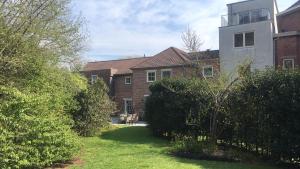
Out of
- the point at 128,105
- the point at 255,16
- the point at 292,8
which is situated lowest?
the point at 128,105

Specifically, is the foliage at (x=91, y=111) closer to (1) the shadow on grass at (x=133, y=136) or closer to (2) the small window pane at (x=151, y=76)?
(1) the shadow on grass at (x=133, y=136)

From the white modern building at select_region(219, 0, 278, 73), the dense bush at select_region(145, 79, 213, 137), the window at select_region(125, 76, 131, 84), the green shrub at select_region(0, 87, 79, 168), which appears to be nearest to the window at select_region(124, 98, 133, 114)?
the window at select_region(125, 76, 131, 84)

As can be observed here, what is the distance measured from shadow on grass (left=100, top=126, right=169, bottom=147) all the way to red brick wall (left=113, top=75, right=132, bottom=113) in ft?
74.5

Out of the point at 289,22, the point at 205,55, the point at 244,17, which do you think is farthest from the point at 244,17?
the point at 205,55

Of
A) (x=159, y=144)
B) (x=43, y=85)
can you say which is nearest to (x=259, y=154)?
(x=159, y=144)

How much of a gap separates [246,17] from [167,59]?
9.28m

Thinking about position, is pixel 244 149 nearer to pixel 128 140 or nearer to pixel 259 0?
pixel 128 140

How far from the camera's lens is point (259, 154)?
1594 cm

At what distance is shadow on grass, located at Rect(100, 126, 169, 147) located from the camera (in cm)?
1996

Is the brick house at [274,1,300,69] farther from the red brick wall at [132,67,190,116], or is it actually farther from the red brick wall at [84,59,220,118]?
the red brick wall at [132,67,190,116]

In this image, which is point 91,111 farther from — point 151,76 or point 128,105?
point 128,105

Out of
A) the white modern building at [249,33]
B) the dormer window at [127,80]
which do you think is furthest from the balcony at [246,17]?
the dormer window at [127,80]

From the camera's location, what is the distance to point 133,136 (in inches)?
866

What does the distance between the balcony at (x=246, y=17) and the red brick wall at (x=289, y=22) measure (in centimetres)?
230
